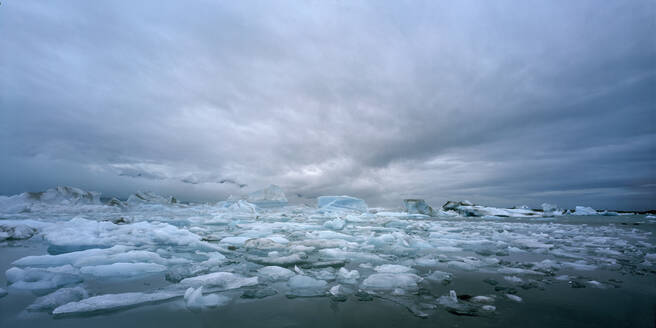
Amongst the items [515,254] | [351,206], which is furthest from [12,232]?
[351,206]

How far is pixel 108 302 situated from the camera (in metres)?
1.81

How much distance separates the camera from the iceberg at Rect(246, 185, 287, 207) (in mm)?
31562

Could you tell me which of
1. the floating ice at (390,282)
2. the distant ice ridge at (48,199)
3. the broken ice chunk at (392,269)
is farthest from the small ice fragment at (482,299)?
the distant ice ridge at (48,199)

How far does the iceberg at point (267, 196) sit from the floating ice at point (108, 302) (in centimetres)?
2996

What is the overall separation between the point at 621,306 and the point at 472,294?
1.04 metres

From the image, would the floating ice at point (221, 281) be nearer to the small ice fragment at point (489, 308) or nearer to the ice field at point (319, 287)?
the ice field at point (319, 287)

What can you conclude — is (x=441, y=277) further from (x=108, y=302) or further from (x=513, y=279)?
(x=108, y=302)

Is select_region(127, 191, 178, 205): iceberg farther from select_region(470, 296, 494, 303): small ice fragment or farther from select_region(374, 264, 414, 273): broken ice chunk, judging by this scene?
select_region(470, 296, 494, 303): small ice fragment

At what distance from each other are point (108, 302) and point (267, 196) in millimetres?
30677

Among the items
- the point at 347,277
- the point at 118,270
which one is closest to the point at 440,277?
the point at 347,277

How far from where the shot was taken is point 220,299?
1.97m

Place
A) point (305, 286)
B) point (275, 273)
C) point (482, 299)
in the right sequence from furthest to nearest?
point (275, 273) → point (305, 286) → point (482, 299)

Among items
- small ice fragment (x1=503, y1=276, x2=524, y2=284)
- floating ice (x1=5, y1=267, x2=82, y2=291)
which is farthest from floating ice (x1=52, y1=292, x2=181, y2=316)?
small ice fragment (x1=503, y1=276, x2=524, y2=284)

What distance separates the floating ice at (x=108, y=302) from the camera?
1.69 meters
